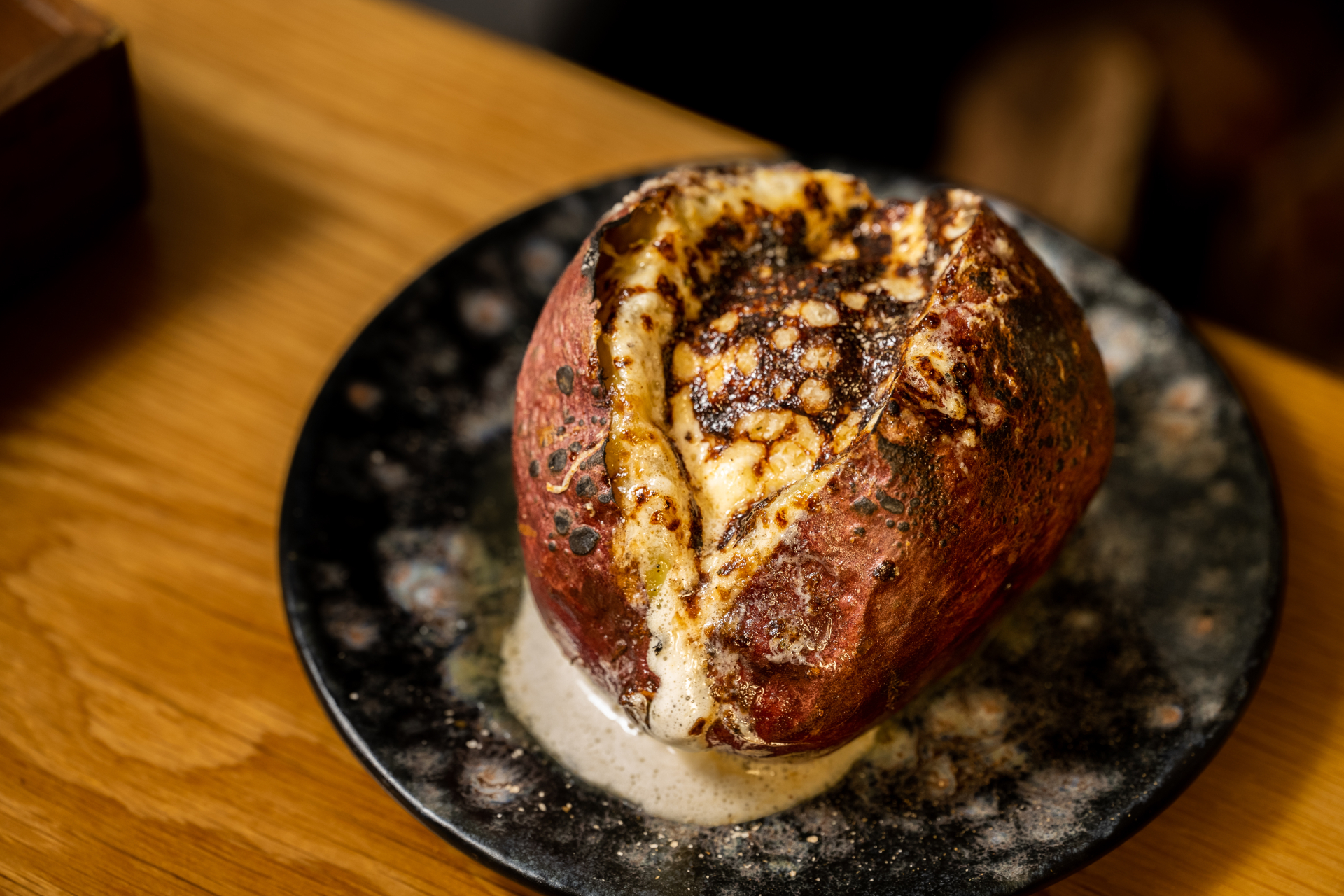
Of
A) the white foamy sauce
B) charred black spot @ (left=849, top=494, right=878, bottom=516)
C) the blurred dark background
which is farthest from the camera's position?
the blurred dark background

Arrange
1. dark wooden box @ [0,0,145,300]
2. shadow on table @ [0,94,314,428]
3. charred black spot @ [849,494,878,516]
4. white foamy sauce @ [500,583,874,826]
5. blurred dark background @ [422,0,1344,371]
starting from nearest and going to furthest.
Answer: charred black spot @ [849,494,878,516]
white foamy sauce @ [500,583,874,826]
dark wooden box @ [0,0,145,300]
shadow on table @ [0,94,314,428]
blurred dark background @ [422,0,1344,371]

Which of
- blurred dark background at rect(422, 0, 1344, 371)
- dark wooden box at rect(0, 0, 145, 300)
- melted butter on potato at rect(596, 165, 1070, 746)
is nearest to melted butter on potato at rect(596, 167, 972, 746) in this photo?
melted butter on potato at rect(596, 165, 1070, 746)

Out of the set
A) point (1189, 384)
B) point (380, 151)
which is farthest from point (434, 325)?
point (1189, 384)

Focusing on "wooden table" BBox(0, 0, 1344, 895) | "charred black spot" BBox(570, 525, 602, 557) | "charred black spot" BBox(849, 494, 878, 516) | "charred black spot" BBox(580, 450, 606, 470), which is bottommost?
"wooden table" BBox(0, 0, 1344, 895)

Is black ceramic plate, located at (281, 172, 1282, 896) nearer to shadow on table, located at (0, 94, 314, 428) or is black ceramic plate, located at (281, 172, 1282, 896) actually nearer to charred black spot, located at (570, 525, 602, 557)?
charred black spot, located at (570, 525, 602, 557)

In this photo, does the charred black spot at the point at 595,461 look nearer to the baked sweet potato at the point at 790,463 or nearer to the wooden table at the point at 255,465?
the baked sweet potato at the point at 790,463

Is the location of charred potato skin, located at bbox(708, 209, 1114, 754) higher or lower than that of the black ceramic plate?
higher

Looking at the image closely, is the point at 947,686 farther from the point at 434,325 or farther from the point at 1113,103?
the point at 1113,103

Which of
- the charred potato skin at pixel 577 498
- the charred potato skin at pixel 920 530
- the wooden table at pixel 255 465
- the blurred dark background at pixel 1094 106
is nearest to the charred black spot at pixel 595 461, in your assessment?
the charred potato skin at pixel 577 498
